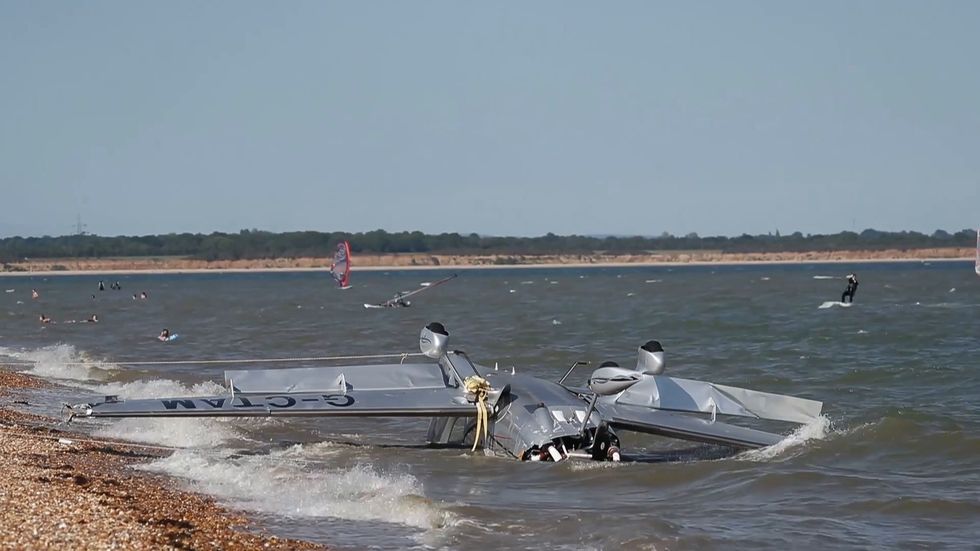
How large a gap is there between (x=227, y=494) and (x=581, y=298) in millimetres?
67155

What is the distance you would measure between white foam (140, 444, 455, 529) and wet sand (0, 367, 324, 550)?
0.54 m

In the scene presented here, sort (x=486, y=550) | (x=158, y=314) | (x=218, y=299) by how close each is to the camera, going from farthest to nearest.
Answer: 1. (x=218, y=299)
2. (x=158, y=314)
3. (x=486, y=550)

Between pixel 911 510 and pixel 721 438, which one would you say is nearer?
pixel 911 510

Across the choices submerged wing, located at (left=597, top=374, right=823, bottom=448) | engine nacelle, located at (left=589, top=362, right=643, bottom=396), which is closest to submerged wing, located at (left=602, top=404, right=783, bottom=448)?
submerged wing, located at (left=597, top=374, right=823, bottom=448)

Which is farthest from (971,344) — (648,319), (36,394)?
(36,394)

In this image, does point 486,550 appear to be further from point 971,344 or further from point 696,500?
point 971,344

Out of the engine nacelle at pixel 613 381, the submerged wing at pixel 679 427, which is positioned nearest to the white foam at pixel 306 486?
the submerged wing at pixel 679 427

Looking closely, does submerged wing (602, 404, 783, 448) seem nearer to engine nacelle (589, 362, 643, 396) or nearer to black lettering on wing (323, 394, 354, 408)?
engine nacelle (589, 362, 643, 396)

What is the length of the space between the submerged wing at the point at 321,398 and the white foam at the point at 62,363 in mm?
10190

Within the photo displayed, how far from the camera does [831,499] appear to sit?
14727 mm

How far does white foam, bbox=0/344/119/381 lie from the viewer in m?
30.3

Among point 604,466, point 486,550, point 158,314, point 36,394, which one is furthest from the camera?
point 158,314

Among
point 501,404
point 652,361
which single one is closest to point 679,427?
point 652,361

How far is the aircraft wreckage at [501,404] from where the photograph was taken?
1603 cm
